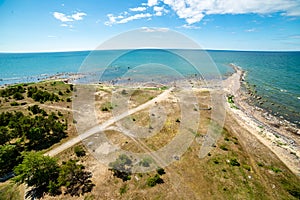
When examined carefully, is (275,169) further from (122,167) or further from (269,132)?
(122,167)

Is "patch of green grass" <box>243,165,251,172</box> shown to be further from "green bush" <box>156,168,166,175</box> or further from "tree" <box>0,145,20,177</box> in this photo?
"tree" <box>0,145,20,177</box>

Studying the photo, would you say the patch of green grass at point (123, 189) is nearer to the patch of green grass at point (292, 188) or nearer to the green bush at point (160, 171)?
the green bush at point (160, 171)

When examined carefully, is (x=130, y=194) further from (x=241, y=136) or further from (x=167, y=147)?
(x=241, y=136)

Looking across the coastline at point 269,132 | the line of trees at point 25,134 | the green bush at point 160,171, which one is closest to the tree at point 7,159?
the line of trees at point 25,134

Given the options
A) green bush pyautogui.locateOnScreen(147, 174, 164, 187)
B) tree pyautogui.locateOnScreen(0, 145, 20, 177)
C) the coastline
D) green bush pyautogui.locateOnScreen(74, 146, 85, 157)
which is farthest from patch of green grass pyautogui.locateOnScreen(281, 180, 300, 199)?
tree pyautogui.locateOnScreen(0, 145, 20, 177)

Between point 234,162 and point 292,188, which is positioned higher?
point 234,162

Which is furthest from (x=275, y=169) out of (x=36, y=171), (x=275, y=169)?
(x=36, y=171)
